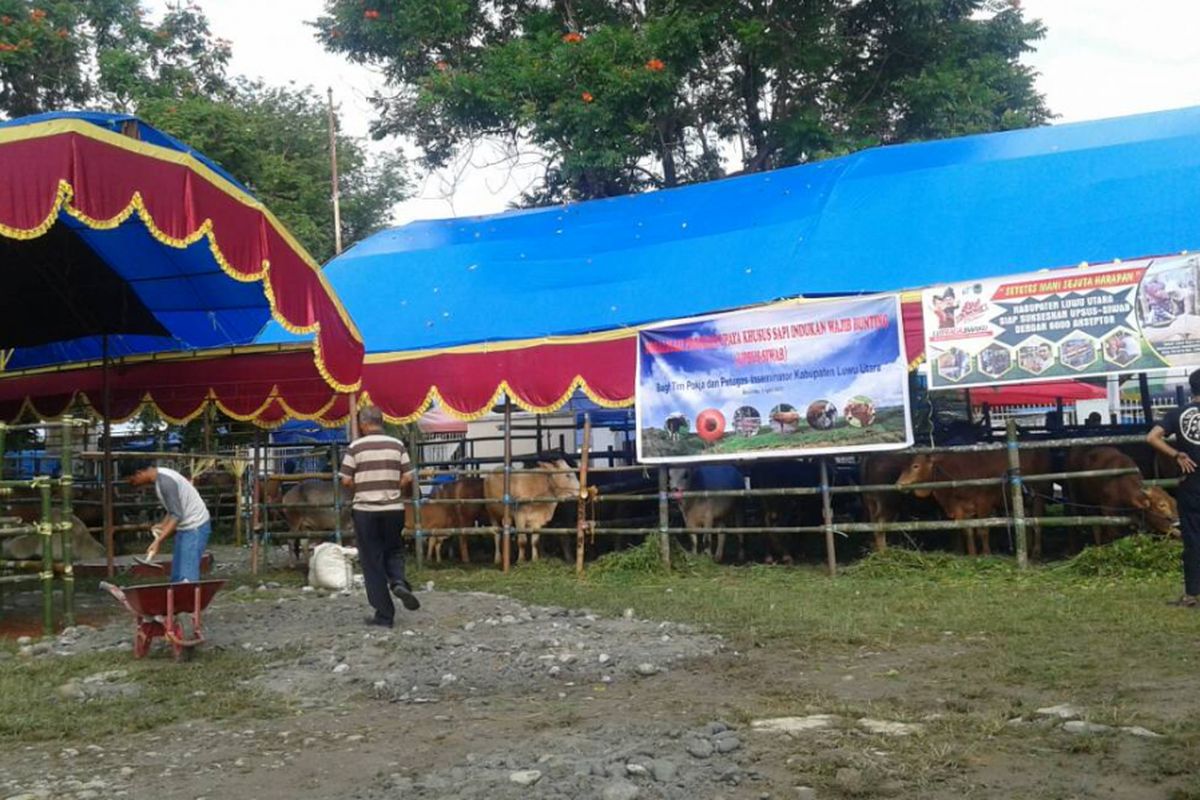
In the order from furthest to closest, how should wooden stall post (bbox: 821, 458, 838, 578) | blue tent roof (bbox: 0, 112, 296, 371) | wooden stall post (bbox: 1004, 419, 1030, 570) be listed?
blue tent roof (bbox: 0, 112, 296, 371)
wooden stall post (bbox: 821, 458, 838, 578)
wooden stall post (bbox: 1004, 419, 1030, 570)

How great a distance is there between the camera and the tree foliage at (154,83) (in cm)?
1942

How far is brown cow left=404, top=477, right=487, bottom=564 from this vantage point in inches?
523

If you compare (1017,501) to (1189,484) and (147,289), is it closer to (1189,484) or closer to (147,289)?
(1189,484)

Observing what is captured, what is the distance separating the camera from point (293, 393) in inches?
522

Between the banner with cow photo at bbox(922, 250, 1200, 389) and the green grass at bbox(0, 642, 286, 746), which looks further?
the banner with cow photo at bbox(922, 250, 1200, 389)

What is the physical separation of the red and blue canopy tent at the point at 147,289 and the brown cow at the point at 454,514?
5.34 feet

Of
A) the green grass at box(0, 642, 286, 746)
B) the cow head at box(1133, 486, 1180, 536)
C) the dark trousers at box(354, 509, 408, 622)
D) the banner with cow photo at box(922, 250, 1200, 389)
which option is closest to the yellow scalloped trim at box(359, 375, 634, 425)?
the banner with cow photo at box(922, 250, 1200, 389)

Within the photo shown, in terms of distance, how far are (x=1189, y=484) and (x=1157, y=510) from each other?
91.2 inches

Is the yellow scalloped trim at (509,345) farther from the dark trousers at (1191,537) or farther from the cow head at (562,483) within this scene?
the dark trousers at (1191,537)

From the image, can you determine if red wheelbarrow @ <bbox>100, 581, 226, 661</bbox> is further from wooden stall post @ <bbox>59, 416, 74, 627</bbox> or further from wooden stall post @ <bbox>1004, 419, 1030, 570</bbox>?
wooden stall post @ <bbox>1004, 419, 1030, 570</bbox>

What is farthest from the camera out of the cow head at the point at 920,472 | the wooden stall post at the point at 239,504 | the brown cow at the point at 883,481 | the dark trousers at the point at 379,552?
the wooden stall post at the point at 239,504

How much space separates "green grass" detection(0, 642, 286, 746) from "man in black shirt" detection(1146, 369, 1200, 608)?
6126 millimetres

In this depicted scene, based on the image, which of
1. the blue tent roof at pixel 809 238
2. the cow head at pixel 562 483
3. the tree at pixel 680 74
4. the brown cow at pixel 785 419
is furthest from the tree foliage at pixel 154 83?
the brown cow at pixel 785 419

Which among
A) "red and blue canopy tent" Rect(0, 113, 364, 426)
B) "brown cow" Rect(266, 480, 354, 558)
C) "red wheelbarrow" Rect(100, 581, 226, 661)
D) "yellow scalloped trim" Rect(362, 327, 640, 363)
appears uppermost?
"red and blue canopy tent" Rect(0, 113, 364, 426)
